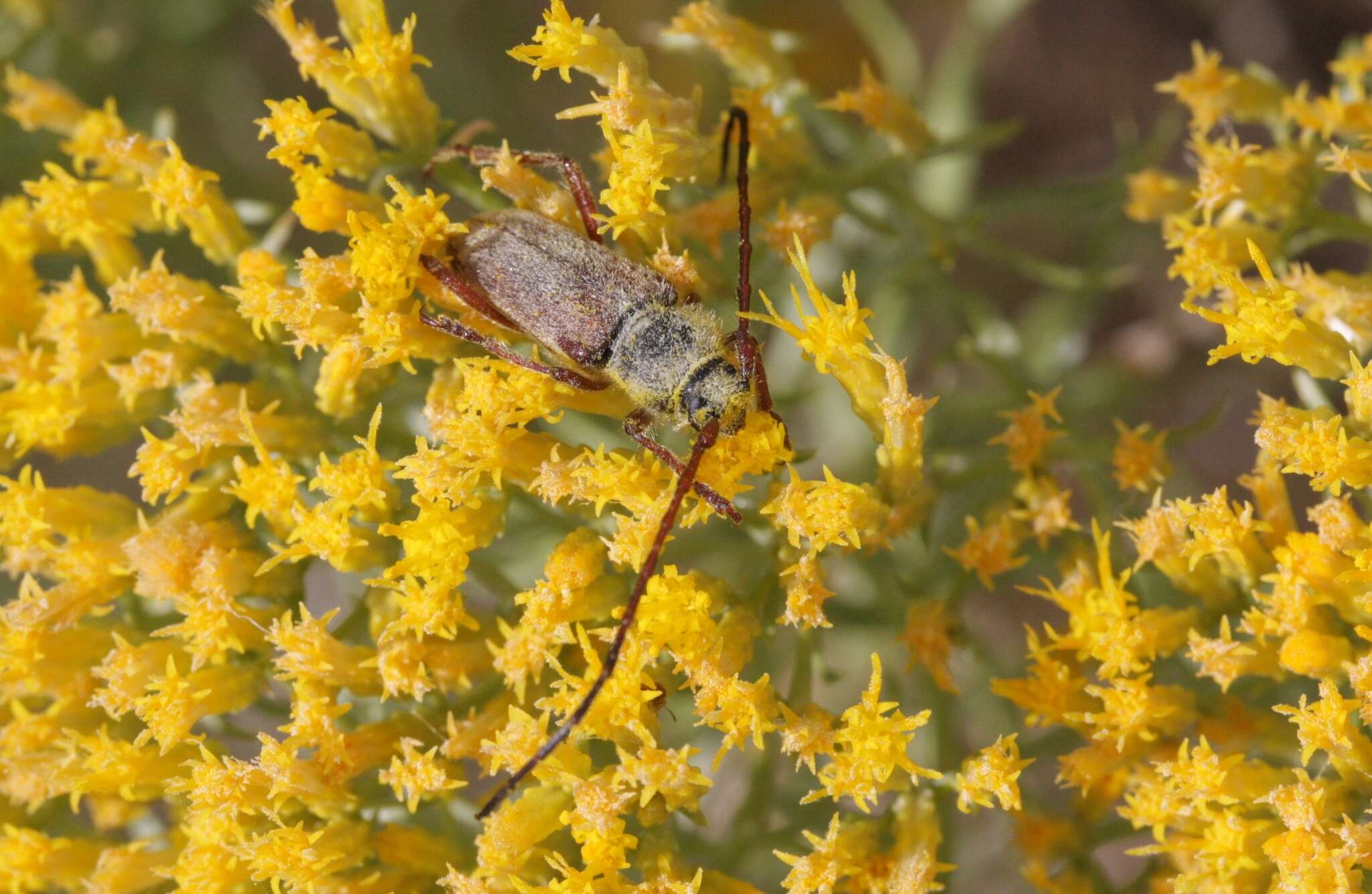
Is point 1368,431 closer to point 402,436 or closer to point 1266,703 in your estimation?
point 1266,703

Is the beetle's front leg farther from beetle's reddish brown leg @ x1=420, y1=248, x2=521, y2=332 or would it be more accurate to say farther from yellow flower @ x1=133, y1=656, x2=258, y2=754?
yellow flower @ x1=133, y1=656, x2=258, y2=754

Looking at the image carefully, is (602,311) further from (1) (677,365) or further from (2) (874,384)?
(2) (874,384)

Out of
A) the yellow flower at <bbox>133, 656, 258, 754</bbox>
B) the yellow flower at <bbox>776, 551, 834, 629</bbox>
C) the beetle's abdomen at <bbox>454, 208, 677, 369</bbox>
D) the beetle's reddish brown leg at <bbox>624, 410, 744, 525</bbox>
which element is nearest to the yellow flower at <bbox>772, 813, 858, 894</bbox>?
the yellow flower at <bbox>776, 551, 834, 629</bbox>

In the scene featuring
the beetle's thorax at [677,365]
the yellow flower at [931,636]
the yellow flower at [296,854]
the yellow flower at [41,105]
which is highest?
the yellow flower at [41,105]

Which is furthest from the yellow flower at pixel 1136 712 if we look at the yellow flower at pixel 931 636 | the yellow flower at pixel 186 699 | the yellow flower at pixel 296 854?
the yellow flower at pixel 186 699

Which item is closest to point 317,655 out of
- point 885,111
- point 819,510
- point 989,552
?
point 819,510

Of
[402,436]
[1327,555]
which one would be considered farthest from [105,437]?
[1327,555]

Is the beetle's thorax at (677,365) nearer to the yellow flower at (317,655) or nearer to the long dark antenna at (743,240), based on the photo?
the long dark antenna at (743,240)
